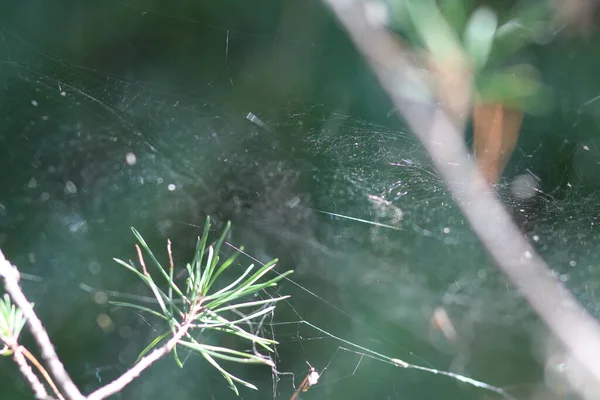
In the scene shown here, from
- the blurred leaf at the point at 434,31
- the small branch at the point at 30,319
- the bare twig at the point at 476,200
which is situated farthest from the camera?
the bare twig at the point at 476,200

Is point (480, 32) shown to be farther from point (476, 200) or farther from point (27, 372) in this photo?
point (27, 372)

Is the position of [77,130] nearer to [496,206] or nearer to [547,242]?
[496,206]

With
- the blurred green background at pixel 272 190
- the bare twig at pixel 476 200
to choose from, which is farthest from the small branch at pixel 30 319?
the bare twig at pixel 476 200

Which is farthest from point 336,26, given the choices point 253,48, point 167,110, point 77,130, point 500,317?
point 500,317

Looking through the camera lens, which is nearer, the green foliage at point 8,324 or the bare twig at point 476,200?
the green foliage at point 8,324

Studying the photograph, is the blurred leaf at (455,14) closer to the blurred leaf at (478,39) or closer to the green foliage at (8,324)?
the blurred leaf at (478,39)

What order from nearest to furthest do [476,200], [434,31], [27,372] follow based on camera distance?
[27,372] < [434,31] < [476,200]

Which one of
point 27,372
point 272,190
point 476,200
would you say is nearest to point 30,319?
point 27,372
